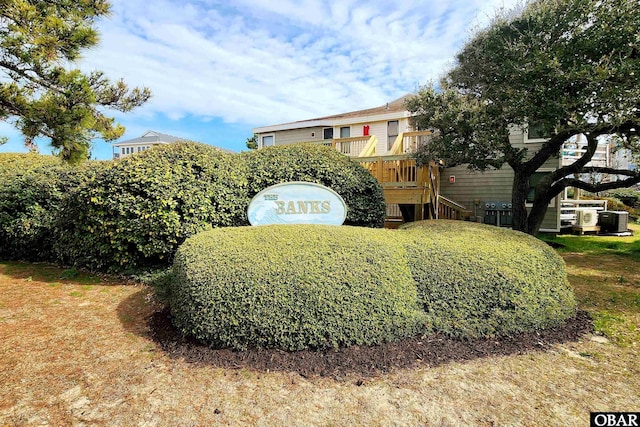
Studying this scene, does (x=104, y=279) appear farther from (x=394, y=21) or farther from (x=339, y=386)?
(x=394, y=21)

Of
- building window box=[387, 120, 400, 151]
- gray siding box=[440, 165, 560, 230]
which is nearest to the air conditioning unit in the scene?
gray siding box=[440, 165, 560, 230]

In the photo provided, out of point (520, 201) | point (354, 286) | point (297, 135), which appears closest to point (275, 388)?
point (354, 286)

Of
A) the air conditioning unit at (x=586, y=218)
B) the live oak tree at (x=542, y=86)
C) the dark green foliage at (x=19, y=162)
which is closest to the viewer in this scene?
the live oak tree at (x=542, y=86)

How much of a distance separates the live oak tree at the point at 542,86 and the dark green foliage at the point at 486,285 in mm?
4101

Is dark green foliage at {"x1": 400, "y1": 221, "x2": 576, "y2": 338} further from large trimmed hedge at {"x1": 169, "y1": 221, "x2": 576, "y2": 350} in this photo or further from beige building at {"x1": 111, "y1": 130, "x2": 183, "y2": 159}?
beige building at {"x1": 111, "y1": 130, "x2": 183, "y2": 159}

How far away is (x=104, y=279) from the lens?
511 centimetres

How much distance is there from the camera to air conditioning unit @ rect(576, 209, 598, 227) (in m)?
12.1

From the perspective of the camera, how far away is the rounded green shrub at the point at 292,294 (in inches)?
109

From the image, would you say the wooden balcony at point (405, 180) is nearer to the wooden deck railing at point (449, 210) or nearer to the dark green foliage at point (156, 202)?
the wooden deck railing at point (449, 210)

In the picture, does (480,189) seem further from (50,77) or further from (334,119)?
(50,77)

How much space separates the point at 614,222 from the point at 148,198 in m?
15.7

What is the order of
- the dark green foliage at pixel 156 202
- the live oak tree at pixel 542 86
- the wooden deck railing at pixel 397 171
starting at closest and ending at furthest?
the dark green foliage at pixel 156 202 < the live oak tree at pixel 542 86 < the wooden deck railing at pixel 397 171

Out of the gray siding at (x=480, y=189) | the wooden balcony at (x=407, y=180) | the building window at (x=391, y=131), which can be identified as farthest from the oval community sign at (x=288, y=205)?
the building window at (x=391, y=131)

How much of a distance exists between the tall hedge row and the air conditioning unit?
1057cm
